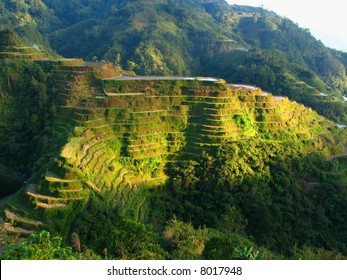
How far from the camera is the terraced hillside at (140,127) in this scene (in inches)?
1041

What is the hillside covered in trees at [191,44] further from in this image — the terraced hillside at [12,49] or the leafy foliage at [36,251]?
the leafy foliage at [36,251]

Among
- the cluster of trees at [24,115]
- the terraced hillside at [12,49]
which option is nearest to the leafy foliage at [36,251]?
the cluster of trees at [24,115]

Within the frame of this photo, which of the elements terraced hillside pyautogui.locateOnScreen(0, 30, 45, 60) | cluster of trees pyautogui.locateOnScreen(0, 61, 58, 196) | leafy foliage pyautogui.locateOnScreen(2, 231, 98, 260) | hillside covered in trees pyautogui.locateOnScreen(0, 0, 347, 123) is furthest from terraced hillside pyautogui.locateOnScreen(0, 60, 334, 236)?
hillside covered in trees pyautogui.locateOnScreen(0, 0, 347, 123)

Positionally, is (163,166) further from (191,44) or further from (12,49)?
(191,44)

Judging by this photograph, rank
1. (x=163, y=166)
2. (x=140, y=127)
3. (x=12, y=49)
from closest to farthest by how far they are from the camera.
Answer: (x=163, y=166) → (x=140, y=127) → (x=12, y=49)

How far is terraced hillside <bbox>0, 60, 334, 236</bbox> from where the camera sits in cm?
2644

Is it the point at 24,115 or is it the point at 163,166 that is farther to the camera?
the point at 24,115

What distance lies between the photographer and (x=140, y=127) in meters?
31.5

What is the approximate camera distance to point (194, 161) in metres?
30.8

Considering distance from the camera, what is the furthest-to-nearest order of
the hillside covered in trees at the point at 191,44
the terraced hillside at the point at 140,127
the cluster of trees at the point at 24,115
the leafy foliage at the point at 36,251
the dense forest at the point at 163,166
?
the hillside covered in trees at the point at 191,44 < the cluster of trees at the point at 24,115 < the terraced hillside at the point at 140,127 < the dense forest at the point at 163,166 < the leafy foliage at the point at 36,251

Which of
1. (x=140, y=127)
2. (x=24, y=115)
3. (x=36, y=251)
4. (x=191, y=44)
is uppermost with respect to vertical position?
(x=191, y=44)

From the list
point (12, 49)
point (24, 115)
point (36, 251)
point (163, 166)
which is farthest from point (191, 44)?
point (36, 251)

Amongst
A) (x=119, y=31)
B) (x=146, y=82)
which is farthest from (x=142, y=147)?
(x=119, y=31)

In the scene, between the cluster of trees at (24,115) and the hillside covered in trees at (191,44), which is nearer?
the cluster of trees at (24,115)
